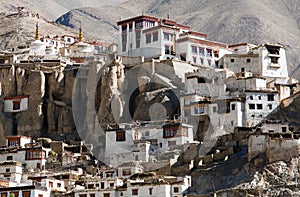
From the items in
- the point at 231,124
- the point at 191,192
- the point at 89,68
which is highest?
the point at 89,68

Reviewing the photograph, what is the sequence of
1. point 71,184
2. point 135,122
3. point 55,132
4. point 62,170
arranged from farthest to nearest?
point 55,132
point 135,122
point 62,170
point 71,184

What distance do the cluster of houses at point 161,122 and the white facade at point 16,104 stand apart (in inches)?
4.1

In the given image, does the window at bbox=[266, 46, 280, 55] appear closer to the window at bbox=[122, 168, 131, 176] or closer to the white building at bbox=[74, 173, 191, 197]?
the window at bbox=[122, 168, 131, 176]

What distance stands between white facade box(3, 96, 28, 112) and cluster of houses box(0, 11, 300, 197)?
0.10 m

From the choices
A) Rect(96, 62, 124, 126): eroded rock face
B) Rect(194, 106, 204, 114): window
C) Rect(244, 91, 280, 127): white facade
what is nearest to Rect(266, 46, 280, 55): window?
Rect(244, 91, 280, 127): white facade

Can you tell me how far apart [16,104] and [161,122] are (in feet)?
57.3

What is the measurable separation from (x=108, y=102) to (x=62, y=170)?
11159mm

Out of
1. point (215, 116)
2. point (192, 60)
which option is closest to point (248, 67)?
point (192, 60)

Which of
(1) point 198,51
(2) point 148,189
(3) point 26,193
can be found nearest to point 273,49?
(1) point 198,51

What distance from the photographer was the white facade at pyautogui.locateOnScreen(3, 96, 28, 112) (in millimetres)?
96812

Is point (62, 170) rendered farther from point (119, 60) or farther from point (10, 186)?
point (119, 60)

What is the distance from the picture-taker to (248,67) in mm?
100438

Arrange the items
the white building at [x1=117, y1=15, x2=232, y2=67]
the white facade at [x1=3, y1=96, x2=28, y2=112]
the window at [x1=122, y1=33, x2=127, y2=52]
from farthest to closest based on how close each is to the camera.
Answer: the window at [x1=122, y1=33, x2=127, y2=52], the white building at [x1=117, y1=15, x2=232, y2=67], the white facade at [x1=3, y1=96, x2=28, y2=112]

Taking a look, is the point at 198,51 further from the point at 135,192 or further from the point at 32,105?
the point at 135,192
